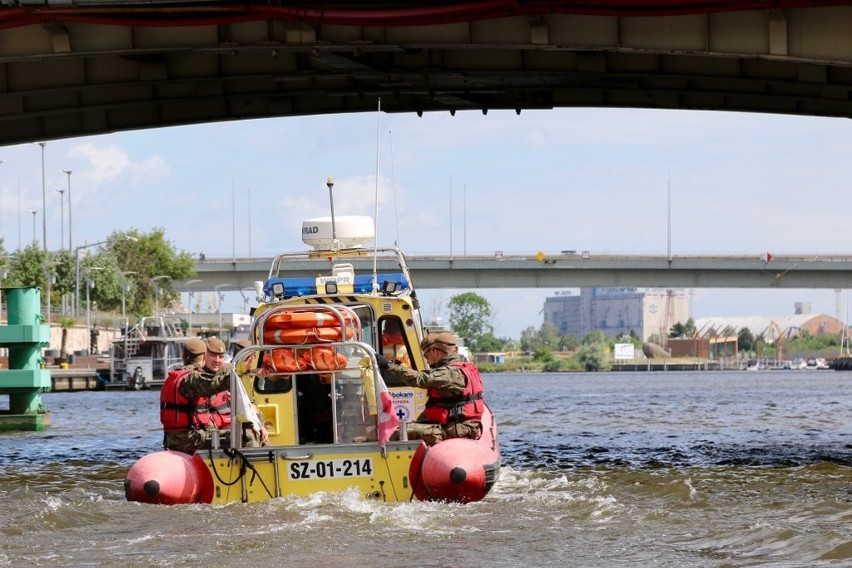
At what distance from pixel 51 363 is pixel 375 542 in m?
76.9

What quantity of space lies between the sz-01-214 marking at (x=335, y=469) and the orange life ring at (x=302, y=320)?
1.33 m

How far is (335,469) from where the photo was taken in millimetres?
14250

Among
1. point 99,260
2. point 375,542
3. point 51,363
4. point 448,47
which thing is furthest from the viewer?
point 99,260

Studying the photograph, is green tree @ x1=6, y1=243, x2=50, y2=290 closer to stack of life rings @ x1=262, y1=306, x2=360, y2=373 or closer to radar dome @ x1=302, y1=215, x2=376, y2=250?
radar dome @ x1=302, y1=215, x2=376, y2=250

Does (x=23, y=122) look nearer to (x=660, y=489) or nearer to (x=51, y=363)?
(x=660, y=489)

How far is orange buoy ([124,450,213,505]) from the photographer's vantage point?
556 inches

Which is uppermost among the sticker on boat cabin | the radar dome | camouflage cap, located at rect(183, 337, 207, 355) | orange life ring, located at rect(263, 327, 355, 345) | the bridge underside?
the bridge underside

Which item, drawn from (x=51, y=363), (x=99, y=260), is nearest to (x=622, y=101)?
(x=51, y=363)

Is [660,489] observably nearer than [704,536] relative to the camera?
No

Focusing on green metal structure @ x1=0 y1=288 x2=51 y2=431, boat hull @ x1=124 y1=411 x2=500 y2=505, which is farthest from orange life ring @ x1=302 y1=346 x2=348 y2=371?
green metal structure @ x1=0 y1=288 x2=51 y2=431

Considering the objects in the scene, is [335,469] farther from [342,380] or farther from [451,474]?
[342,380]

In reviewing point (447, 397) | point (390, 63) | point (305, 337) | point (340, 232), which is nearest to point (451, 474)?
point (447, 397)

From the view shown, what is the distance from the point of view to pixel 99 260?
105500 mm

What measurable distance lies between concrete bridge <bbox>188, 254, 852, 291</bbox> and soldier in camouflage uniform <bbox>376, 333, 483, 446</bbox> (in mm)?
63932
